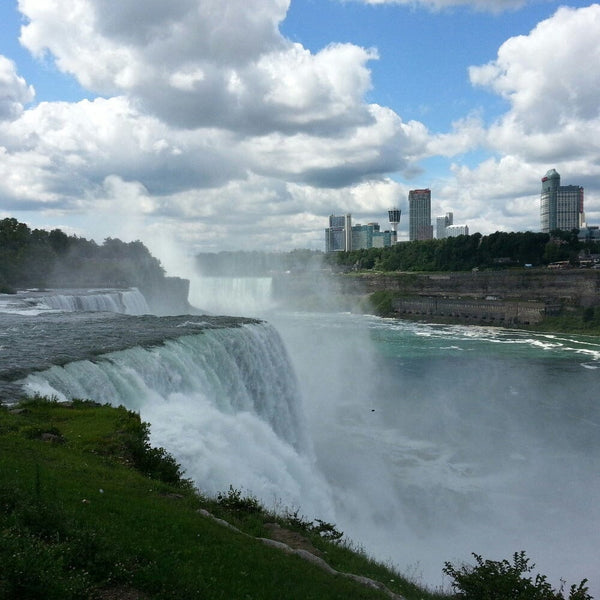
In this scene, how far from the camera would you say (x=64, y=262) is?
5197 cm

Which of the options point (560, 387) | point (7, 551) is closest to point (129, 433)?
point (7, 551)

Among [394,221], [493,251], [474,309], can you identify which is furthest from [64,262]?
[394,221]

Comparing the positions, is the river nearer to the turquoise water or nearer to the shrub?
the turquoise water

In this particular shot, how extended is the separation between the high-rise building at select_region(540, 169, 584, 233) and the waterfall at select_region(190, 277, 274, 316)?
135987 mm

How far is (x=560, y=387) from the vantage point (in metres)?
28.8

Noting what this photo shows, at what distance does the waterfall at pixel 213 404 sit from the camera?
1059 cm

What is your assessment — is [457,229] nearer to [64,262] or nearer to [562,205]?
→ [562,205]

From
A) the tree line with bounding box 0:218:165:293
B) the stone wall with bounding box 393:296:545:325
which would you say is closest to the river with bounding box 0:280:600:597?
the tree line with bounding box 0:218:165:293

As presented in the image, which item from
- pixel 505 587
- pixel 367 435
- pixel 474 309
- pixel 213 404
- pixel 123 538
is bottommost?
pixel 367 435

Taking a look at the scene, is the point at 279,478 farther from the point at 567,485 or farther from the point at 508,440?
the point at 508,440

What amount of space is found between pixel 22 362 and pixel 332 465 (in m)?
10.1

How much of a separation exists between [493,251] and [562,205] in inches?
4829

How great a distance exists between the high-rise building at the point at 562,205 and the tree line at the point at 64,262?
160923 millimetres

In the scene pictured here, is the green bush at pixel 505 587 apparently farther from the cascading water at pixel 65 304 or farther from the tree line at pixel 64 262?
the tree line at pixel 64 262
